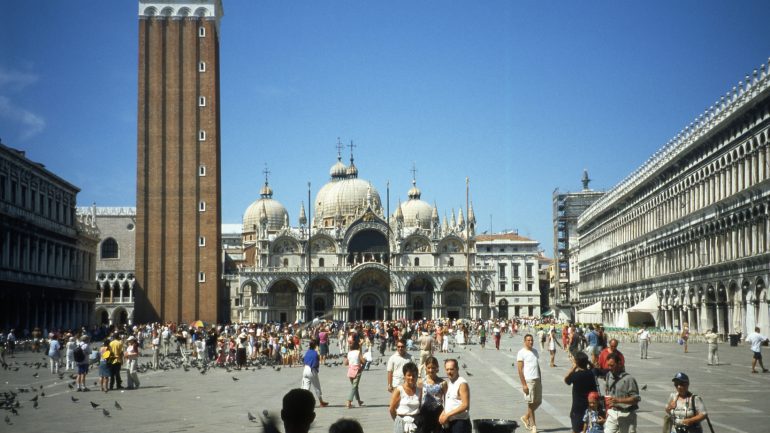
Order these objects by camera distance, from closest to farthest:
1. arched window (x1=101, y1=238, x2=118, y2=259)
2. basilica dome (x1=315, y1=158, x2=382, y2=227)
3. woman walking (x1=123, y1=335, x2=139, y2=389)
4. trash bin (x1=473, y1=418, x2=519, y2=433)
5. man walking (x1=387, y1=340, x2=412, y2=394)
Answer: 1. trash bin (x1=473, y1=418, x2=519, y2=433)
2. man walking (x1=387, y1=340, x2=412, y2=394)
3. woman walking (x1=123, y1=335, x2=139, y2=389)
4. arched window (x1=101, y1=238, x2=118, y2=259)
5. basilica dome (x1=315, y1=158, x2=382, y2=227)

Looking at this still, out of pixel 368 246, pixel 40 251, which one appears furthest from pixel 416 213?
pixel 40 251

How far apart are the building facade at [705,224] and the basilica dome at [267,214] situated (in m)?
53.2

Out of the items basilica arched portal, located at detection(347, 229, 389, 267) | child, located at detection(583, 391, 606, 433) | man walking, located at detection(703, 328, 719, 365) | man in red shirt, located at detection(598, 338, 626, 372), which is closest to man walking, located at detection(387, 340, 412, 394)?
man in red shirt, located at detection(598, 338, 626, 372)

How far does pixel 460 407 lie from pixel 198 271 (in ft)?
185

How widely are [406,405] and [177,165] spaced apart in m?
56.5

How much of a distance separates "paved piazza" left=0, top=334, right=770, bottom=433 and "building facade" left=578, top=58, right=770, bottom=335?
9711 mm

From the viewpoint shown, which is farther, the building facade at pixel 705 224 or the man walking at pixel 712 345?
the building facade at pixel 705 224

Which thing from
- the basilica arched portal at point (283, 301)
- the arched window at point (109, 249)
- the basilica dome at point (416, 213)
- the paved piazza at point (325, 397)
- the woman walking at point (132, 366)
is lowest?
the paved piazza at point (325, 397)

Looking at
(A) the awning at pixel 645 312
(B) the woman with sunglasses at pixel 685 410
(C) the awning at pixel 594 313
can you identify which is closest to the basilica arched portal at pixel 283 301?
(C) the awning at pixel 594 313

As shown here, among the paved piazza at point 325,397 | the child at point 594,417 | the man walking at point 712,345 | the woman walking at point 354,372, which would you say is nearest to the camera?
the child at point 594,417

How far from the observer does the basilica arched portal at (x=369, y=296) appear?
301ft

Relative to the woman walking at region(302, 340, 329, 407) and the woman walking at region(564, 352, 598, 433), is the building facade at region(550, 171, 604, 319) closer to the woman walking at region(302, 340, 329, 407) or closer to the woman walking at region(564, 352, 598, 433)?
the woman walking at region(302, 340, 329, 407)

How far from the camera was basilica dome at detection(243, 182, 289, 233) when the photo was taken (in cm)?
11162

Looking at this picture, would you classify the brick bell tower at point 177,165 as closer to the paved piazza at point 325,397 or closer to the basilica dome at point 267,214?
the paved piazza at point 325,397
